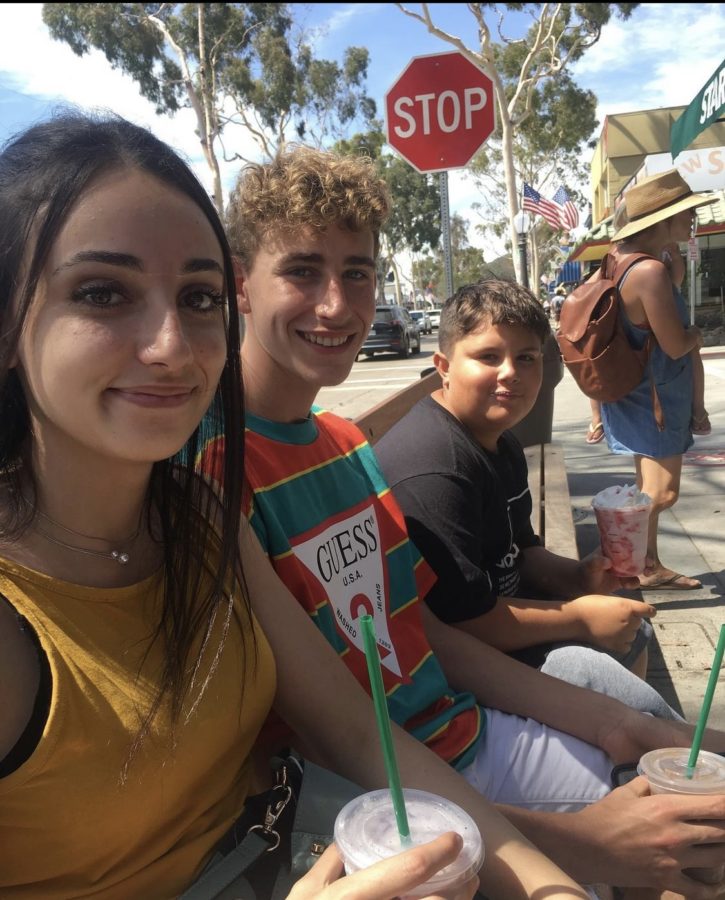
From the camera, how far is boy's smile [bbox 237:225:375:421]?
79.3 inches

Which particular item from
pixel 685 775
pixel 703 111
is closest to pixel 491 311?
pixel 685 775

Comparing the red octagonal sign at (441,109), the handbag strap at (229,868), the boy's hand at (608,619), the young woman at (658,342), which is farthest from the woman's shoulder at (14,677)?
the red octagonal sign at (441,109)

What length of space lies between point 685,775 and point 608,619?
0.78 meters

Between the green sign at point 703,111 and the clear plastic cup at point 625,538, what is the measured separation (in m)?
2.84

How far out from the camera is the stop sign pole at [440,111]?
4516mm

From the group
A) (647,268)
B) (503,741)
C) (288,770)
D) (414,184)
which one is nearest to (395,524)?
(503,741)

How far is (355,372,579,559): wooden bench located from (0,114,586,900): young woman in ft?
6.14

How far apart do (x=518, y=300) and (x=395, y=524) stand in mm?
1034

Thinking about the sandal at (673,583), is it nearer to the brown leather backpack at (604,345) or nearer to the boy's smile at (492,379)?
the brown leather backpack at (604,345)

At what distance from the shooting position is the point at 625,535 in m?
2.68

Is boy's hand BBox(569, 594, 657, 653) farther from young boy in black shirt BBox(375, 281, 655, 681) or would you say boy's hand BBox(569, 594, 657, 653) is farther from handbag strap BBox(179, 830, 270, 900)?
handbag strap BBox(179, 830, 270, 900)

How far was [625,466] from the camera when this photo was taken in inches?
282

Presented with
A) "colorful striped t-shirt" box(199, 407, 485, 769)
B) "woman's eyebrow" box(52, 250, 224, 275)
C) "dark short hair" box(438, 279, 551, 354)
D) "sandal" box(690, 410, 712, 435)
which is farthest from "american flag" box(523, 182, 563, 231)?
"woman's eyebrow" box(52, 250, 224, 275)

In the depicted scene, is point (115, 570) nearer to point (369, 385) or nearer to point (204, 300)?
point (204, 300)
